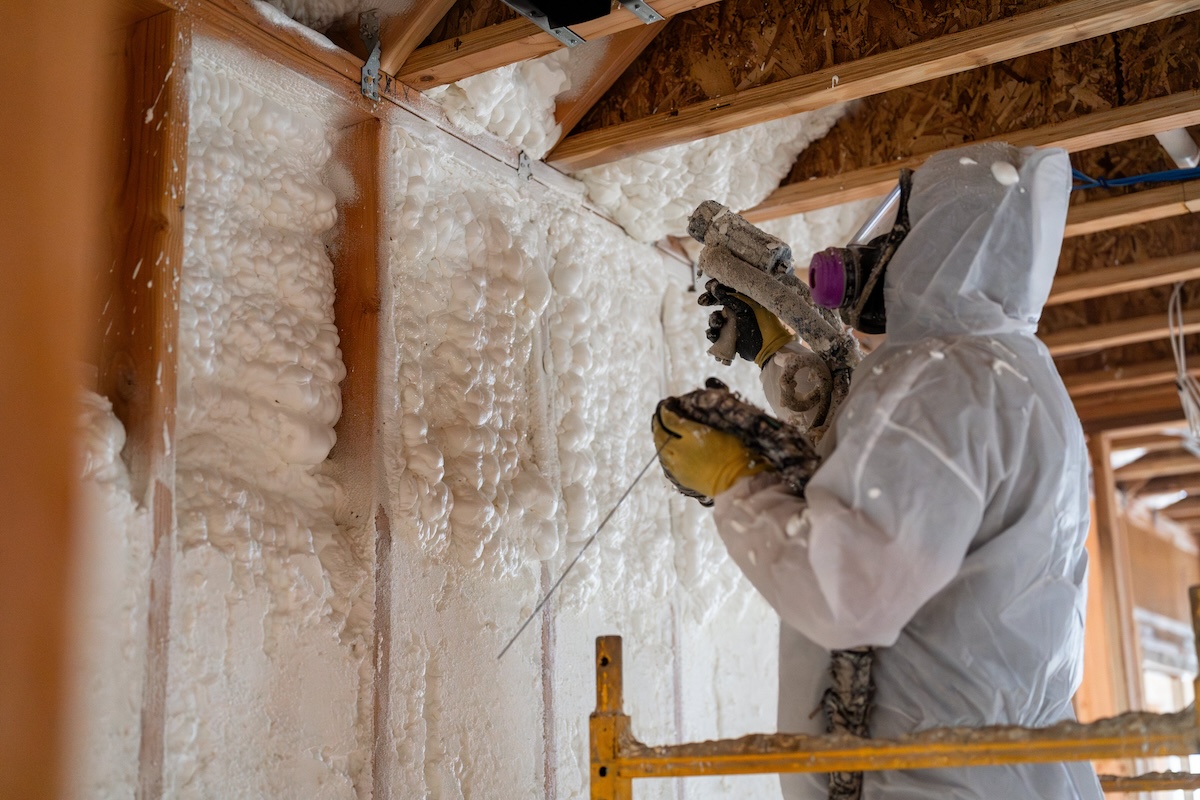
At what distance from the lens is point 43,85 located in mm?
1437

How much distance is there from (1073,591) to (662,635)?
134 centimetres

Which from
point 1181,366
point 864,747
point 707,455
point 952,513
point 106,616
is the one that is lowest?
point 864,747

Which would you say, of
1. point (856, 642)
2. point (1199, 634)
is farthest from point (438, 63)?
point (1199, 634)

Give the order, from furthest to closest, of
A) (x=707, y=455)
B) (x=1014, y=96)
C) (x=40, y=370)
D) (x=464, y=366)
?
1. (x=1014, y=96)
2. (x=464, y=366)
3. (x=707, y=455)
4. (x=40, y=370)

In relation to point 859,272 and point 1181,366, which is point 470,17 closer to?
point 859,272

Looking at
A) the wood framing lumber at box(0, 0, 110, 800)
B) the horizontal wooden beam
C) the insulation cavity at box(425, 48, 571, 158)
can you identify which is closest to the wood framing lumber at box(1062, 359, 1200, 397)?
the horizontal wooden beam

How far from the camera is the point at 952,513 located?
1.49m

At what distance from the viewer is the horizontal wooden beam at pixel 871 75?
212 centimetres

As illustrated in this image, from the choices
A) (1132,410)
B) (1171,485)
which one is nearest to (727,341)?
(1132,410)

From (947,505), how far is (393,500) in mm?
1033

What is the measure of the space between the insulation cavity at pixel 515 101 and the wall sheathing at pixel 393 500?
80 millimetres

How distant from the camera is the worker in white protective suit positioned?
148 centimetres

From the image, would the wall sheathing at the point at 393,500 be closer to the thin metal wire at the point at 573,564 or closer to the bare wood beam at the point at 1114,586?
the thin metal wire at the point at 573,564

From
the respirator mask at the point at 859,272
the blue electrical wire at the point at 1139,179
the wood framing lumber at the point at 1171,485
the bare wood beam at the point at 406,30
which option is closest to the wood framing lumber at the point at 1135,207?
the blue electrical wire at the point at 1139,179
